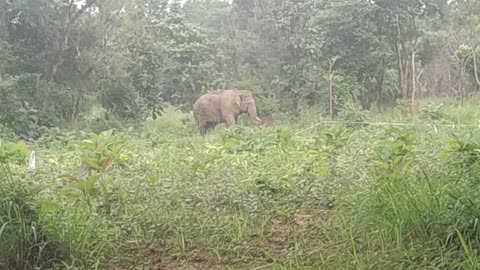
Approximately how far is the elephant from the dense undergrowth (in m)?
5.72

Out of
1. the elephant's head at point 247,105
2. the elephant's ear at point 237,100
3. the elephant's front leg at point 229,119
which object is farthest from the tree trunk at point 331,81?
the elephant's front leg at point 229,119

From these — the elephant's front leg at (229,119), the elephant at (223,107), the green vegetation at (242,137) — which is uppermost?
the green vegetation at (242,137)

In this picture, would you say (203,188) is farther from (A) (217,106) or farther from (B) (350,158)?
(A) (217,106)

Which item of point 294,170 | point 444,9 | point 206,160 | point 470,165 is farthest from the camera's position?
point 444,9

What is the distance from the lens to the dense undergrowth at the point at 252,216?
2074 mm

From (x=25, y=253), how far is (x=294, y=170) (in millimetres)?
1785

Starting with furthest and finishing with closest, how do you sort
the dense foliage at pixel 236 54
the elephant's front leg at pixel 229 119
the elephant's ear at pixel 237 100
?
the elephant's front leg at pixel 229 119
the elephant's ear at pixel 237 100
the dense foliage at pixel 236 54

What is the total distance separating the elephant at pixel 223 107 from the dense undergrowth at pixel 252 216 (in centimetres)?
572

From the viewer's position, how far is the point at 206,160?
382cm

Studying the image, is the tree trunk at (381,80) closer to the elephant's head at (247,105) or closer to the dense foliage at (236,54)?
the dense foliage at (236,54)

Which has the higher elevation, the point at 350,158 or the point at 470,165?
the point at 470,165

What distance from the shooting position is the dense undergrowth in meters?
2.07

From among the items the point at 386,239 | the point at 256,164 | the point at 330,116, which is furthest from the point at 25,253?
the point at 330,116

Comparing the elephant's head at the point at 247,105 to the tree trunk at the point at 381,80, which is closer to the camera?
the elephant's head at the point at 247,105
